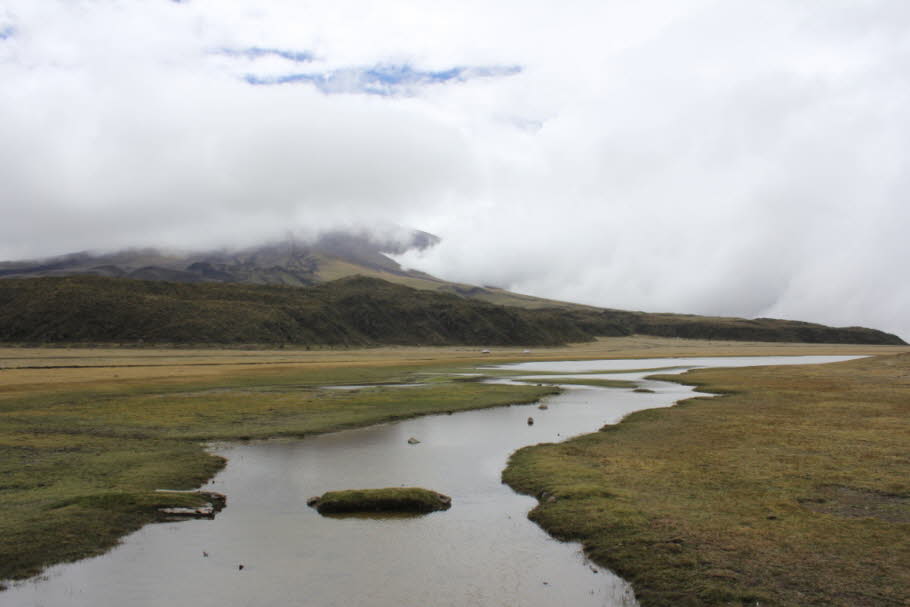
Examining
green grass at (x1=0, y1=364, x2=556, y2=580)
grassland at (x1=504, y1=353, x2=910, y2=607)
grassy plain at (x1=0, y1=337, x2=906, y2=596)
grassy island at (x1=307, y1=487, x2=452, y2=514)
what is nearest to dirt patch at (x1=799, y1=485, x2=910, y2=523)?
grassland at (x1=504, y1=353, x2=910, y2=607)

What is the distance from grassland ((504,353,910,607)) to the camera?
53.5 ft

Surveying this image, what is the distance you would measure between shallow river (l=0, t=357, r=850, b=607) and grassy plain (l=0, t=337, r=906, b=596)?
1877 mm

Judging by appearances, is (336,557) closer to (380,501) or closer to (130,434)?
(380,501)

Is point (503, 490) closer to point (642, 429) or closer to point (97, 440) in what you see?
point (642, 429)

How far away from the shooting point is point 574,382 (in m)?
85.3

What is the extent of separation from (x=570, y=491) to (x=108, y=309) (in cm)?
19709

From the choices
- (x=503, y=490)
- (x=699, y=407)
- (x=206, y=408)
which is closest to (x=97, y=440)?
(x=206, y=408)

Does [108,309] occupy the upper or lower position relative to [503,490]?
upper

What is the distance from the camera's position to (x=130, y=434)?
41.3m

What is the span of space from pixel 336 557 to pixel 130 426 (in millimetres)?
31751

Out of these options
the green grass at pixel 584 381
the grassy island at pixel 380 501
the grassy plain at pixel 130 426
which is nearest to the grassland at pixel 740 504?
the grassy island at pixel 380 501

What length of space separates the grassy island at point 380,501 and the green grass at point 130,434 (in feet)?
18.5

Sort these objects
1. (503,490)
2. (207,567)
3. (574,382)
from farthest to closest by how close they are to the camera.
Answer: (574,382)
(503,490)
(207,567)

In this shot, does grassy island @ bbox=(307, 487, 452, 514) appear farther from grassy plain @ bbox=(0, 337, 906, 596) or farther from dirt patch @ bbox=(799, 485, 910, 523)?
dirt patch @ bbox=(799, 485, 910, 523)
